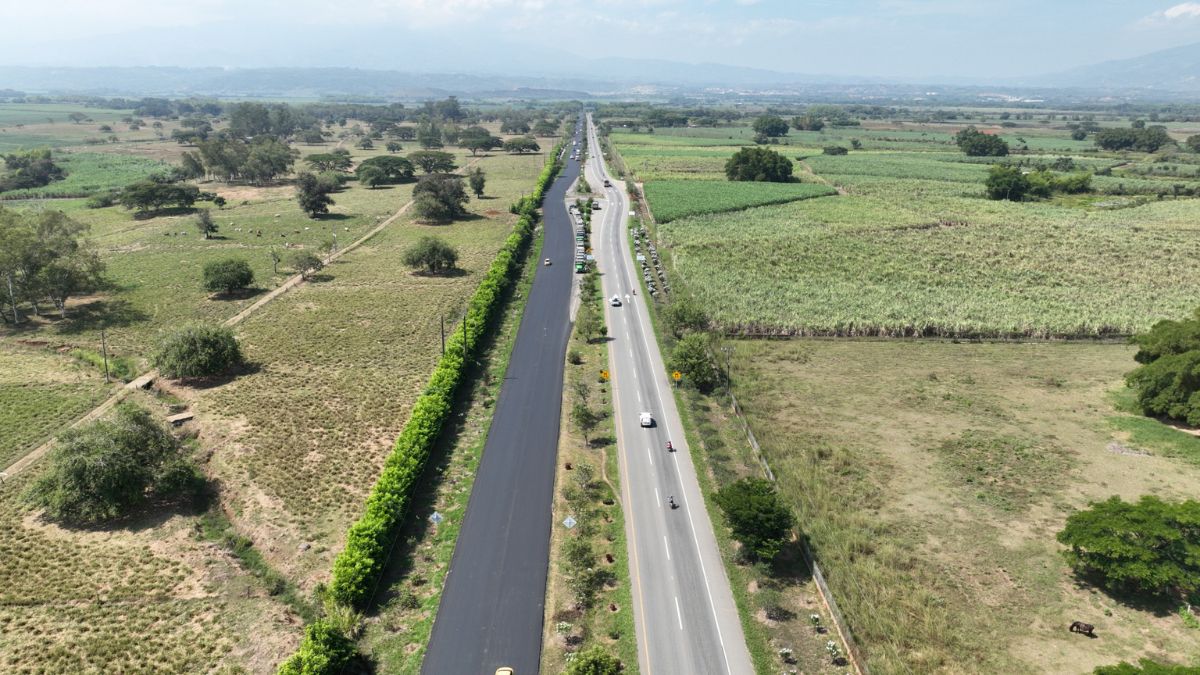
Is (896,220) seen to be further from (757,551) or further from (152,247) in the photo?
(152,247)

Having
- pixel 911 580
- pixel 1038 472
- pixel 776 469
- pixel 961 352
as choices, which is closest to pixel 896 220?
pixel 961 352

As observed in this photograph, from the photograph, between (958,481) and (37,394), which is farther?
(37,394)

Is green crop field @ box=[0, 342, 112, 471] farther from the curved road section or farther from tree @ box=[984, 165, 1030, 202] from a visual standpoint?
tree @ box=[984, 165, 1030, 202]

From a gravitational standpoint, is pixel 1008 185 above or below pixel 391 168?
below

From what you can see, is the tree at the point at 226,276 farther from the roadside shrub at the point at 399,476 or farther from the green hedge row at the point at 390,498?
the green hedge row at the point at 390,498

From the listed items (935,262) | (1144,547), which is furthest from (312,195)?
(1144,547)

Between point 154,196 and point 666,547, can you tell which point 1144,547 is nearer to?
point 666,547

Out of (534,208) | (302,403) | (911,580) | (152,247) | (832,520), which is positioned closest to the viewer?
(911,580)

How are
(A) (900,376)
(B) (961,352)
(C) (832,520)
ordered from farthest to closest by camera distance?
(B) (961,352) < (A) (900,376) < (C) (832,520)
